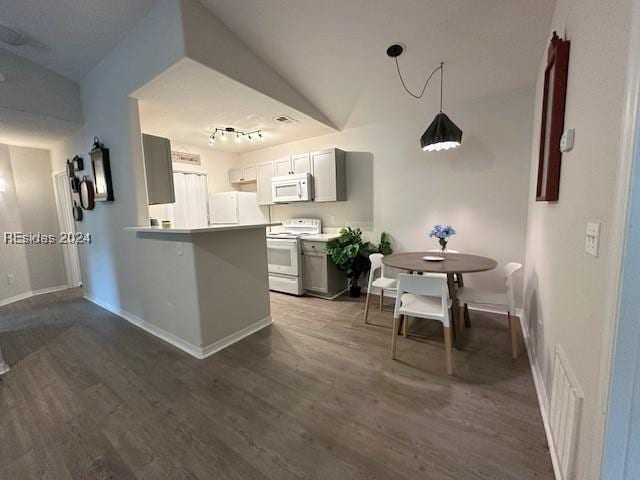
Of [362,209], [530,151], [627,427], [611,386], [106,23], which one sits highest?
[106,23]

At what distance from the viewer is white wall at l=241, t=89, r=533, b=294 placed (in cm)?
284

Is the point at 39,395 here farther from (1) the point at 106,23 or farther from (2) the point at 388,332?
(1) the point at 106,23

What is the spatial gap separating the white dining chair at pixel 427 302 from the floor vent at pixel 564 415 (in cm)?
66

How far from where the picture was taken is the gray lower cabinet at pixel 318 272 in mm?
3691

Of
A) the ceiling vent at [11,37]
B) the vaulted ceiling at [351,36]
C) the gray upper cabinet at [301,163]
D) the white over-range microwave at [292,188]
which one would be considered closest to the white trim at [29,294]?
the vaulted ceiling at [351,36]

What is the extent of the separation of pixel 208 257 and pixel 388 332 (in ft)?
6.30

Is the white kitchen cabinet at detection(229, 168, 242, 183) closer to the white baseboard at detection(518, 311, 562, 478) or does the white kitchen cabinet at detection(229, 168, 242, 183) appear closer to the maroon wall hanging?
the maroon wall hanging

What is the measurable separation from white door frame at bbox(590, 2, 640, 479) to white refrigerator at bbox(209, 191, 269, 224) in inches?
179

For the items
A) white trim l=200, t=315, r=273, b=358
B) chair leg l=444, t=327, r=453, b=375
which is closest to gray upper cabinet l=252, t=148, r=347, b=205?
white trim l=200, t=315, r=273, b=358

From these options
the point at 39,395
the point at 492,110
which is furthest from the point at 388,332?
the point at 39,395

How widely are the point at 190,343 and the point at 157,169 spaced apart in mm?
1916

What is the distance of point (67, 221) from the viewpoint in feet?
14.7

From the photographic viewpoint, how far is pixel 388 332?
2682 millimetres

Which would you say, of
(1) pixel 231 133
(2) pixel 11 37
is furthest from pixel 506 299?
(2) pixel 11 37
